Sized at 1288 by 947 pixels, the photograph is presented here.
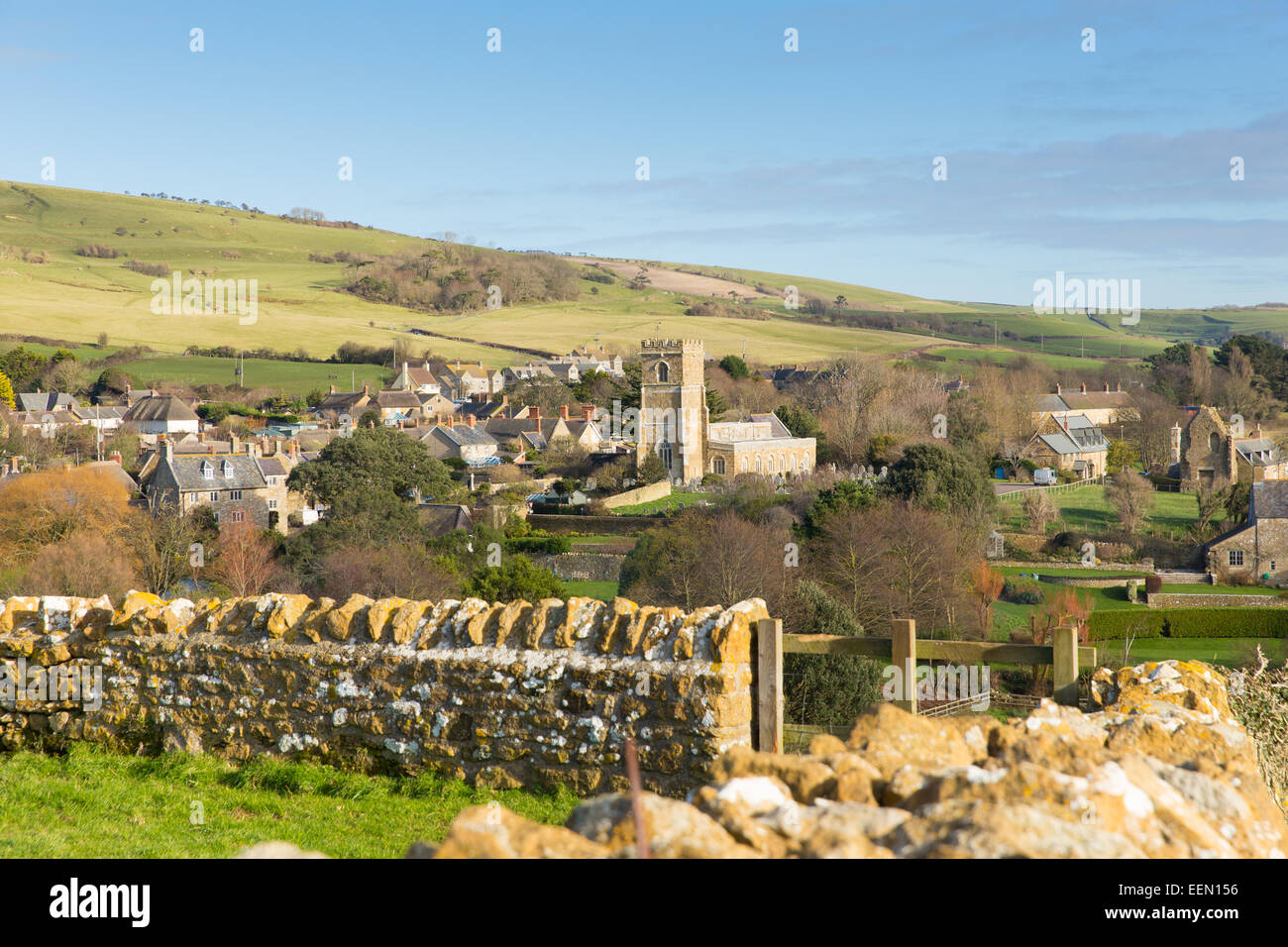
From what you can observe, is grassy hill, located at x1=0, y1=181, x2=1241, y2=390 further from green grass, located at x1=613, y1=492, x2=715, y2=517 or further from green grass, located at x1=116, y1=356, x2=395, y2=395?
green grass, located at x1=613, y1=492, x2=715, y2=517

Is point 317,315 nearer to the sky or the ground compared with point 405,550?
nearer to the sky

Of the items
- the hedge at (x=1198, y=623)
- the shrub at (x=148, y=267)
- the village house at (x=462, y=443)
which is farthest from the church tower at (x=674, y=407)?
the shrub at (x=148, y=267)

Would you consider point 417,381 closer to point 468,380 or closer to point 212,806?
point 468,380

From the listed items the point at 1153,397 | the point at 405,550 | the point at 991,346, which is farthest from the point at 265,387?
the point at 991,346

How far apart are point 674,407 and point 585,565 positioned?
30.4 m

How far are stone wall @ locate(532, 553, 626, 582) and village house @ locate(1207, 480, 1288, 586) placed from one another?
2662 centimetres

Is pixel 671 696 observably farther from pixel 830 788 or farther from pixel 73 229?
pixel 73 229

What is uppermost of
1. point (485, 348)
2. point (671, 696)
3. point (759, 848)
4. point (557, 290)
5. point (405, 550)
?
point (557, 290)

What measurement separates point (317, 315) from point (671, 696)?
15502 centimetres

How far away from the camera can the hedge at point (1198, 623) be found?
40.3 m

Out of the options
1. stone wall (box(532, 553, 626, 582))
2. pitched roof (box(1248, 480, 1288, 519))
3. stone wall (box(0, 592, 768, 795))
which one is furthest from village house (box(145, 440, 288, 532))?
pitched roof (box(1248, 480, 1288, 519))

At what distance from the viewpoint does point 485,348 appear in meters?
148
